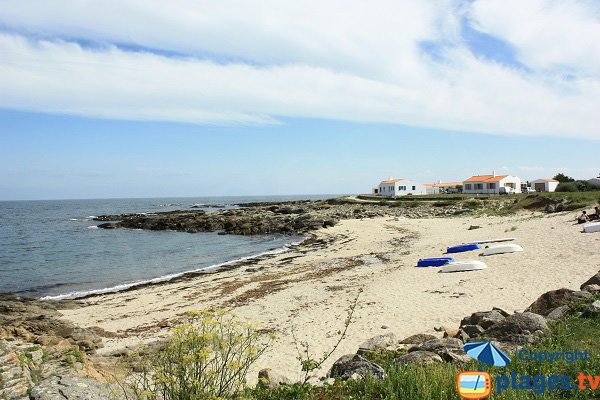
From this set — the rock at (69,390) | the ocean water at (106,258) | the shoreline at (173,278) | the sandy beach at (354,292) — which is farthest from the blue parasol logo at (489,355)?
the ocean water at (106,258)

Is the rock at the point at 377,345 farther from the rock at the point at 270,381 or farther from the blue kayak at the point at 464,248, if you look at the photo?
Result: the blue kayak at the point at 464,248

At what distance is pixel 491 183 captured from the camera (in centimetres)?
6812

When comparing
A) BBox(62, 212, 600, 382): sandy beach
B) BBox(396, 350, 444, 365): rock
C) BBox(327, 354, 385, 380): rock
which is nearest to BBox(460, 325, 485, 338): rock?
BBox(62, 212, 600, 382): sandy beach

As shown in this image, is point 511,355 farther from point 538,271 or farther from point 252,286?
point 252,286

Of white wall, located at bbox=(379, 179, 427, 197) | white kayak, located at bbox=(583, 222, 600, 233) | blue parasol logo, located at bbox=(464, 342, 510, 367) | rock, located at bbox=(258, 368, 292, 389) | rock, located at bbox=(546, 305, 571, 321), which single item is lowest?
rock, located at bbox=(258, 368, 292, 389)

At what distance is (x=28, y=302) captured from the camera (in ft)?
60.3

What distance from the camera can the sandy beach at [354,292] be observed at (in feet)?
38.6

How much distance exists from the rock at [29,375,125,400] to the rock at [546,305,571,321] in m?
7.69

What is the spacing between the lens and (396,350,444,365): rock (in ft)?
20.0

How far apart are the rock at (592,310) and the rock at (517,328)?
3.09ft

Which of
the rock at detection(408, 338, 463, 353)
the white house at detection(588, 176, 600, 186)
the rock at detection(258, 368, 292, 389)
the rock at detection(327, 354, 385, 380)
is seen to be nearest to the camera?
the rock at detection(327, 354, 385, 380)

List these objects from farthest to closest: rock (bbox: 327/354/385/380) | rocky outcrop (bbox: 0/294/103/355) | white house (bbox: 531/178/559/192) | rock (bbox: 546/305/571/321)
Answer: white house (bbox: 531/178/559/192)
rocky outcrop (bbox: 0/294/103/355)
rock (bbox: 546/305/571/321)
rock (bbox: 327/354/385/380)

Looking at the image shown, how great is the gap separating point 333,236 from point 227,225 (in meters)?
19.5

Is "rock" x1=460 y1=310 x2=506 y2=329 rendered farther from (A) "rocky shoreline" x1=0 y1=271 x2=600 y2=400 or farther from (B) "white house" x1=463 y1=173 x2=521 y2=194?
(B) "white house" x1=463 y1=173 x2=521 y2=194
